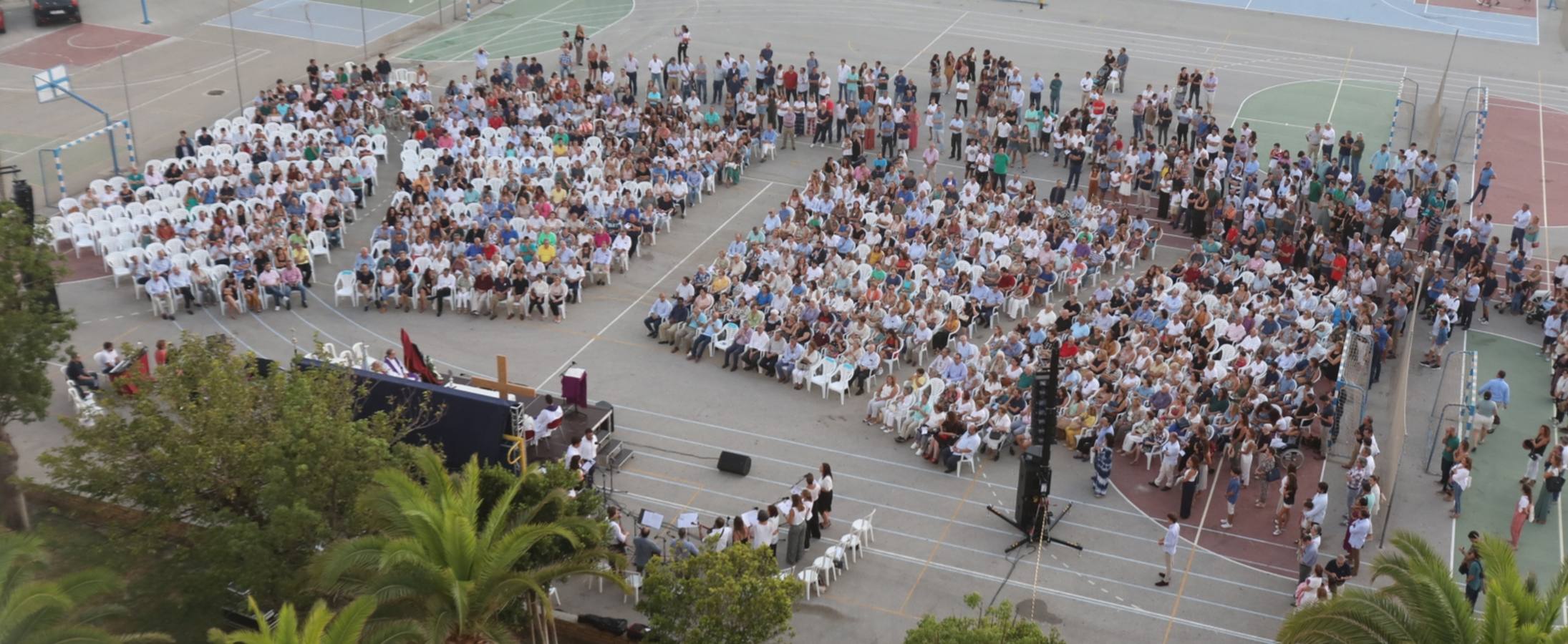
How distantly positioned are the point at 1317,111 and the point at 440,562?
3465 centimetres

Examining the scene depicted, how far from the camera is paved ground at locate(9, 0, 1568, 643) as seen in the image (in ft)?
76.4

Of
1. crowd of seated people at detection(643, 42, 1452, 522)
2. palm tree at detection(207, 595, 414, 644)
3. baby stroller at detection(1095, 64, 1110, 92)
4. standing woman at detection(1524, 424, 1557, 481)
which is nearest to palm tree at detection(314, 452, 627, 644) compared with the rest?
palm tree at detection(207, 595, 414, 644)

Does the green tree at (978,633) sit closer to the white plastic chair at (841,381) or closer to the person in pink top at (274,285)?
the white plastic chair at (841,381)

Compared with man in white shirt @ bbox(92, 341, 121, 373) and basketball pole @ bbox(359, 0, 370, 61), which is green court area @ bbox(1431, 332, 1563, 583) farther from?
basketball pole @ bbox(359, 0, 370, 61)

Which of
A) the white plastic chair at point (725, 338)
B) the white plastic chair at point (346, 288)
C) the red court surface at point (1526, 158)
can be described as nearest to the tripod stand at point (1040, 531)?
the white plastic chair at point (725, 338)

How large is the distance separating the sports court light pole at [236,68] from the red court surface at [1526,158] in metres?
33.5

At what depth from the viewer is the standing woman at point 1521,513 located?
79.0ft

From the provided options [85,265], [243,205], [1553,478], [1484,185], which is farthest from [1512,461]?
[85,265]

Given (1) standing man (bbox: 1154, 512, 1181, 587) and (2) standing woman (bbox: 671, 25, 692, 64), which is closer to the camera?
(1) standing man (bbox: 1154, 512, 1181, 587)

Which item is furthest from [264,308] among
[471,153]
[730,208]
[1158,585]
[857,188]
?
[1158,585]

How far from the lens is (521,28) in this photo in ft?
164

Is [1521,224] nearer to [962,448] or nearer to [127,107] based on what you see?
[962,448]

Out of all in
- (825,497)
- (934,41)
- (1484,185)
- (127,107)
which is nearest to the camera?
(825,497)

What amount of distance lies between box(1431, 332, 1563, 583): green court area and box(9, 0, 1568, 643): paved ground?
10 centimetres
